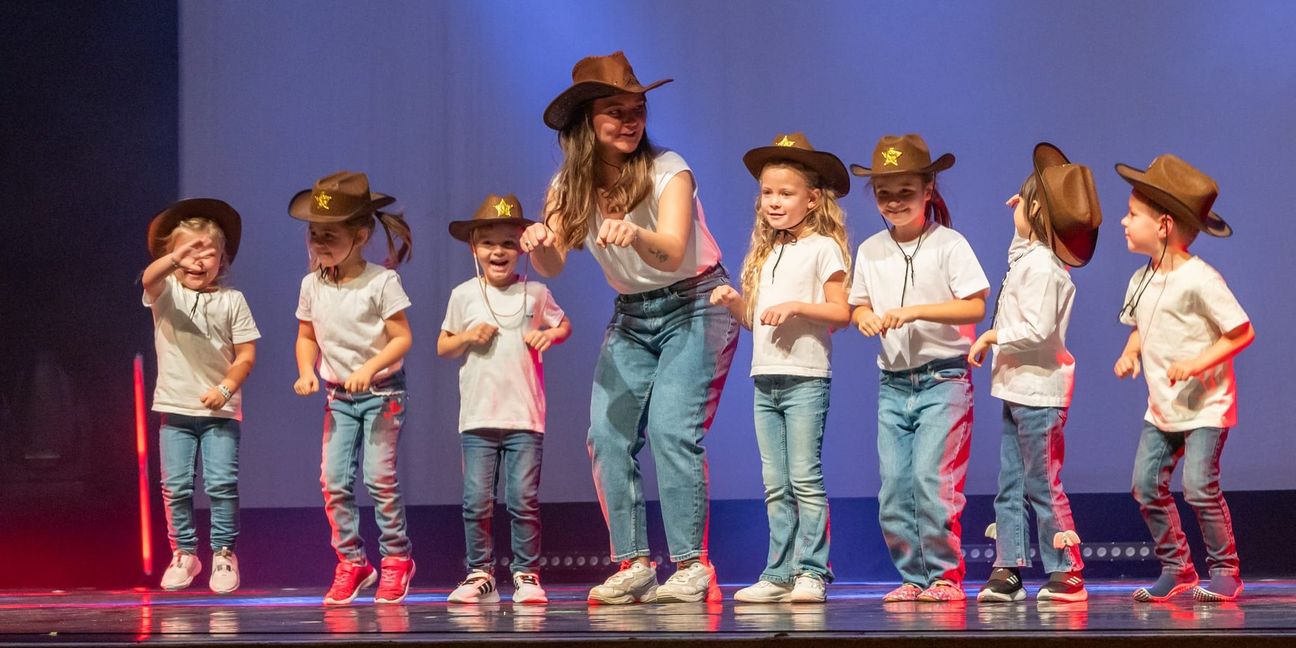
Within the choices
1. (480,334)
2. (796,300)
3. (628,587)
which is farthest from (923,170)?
(480,334)

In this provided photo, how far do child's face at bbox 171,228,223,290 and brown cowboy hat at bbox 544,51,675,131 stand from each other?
198 centimetres

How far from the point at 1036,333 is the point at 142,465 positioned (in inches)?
160

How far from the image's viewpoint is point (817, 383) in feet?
13.1

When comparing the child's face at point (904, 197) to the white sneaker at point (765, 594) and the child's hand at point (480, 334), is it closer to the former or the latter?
the white sneaker at point (765, 594)

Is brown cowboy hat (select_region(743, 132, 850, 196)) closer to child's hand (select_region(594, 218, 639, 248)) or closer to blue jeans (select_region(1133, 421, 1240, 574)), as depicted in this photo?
child's hand (select_region(594, 218, 639, 248))

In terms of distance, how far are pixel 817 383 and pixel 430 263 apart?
2.68 m

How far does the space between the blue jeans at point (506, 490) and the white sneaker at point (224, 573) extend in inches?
35.4

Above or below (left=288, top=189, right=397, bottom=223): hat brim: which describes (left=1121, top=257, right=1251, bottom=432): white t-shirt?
below

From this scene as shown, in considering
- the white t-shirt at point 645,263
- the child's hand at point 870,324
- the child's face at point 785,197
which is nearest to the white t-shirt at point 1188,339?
the child's hand at point 870,324

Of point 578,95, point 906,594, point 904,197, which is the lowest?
point 906,594

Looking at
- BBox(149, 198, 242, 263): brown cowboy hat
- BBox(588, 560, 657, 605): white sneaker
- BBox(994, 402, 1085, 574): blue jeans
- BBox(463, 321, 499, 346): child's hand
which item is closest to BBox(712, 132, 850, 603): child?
→ BBox(588, 560, 657, 605): white sneaker

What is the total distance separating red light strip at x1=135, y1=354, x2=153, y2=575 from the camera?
6.04 meters

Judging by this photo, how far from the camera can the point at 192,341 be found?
5.11 m

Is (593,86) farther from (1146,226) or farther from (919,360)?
(1146,226)
